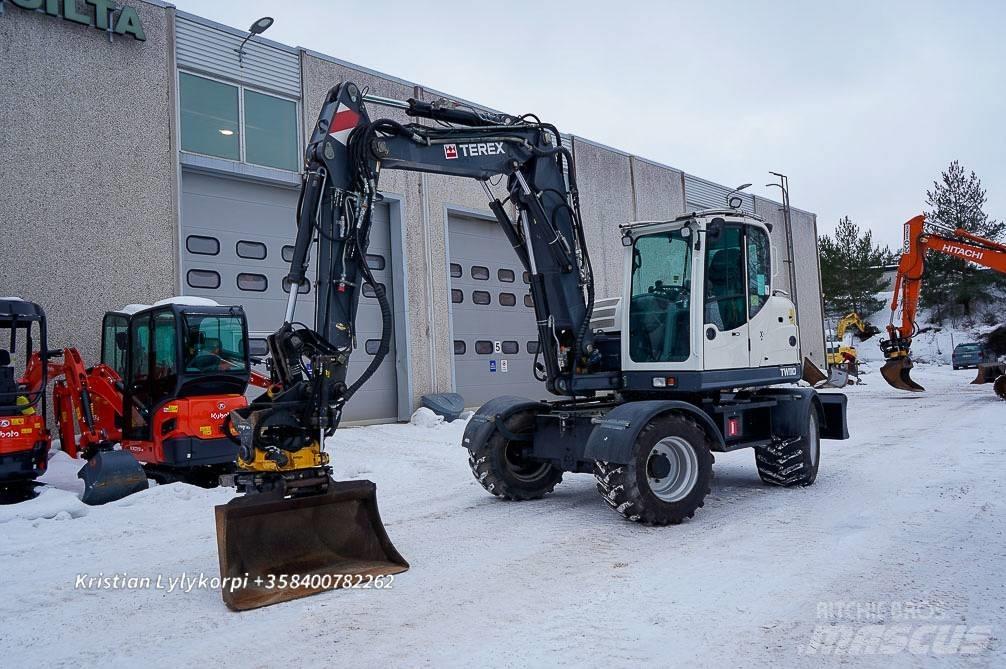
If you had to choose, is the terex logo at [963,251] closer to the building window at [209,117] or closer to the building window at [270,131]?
the building window at [270,131]

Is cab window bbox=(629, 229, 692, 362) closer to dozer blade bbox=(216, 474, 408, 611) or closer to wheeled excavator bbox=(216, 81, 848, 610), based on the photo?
wheeled excavator bbox=(216, 81, 848, 610)

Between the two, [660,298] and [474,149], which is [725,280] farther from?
[474,149]

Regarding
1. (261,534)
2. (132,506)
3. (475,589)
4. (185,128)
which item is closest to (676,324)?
(475,589)

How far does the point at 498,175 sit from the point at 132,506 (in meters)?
5.08

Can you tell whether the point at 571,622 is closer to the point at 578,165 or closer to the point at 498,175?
the point at 498,175

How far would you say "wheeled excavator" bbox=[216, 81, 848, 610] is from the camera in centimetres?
514

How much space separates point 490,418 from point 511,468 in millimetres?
594

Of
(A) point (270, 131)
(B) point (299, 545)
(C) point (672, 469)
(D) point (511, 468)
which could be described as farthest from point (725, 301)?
(A) point (270, 131)

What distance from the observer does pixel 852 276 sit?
53625mm

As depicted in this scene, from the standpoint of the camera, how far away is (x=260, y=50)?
14352 mm

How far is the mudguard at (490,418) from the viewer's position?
757 cm

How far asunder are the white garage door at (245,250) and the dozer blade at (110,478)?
5008 millimetres

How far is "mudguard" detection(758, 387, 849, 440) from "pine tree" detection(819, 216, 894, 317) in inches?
1898

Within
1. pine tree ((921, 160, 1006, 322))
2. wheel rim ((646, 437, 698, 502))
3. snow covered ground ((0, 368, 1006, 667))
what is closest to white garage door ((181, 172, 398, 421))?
snow covered ground ((0, 368, 1006, 667))
